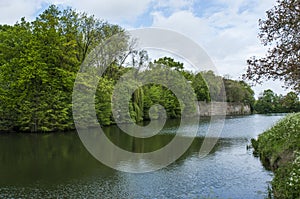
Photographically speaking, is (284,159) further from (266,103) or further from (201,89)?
(266,103)

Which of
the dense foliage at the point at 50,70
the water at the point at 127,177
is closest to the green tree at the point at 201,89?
the dense foliage at the point at 50,70

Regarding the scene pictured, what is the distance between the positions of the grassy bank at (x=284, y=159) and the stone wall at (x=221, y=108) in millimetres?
38827

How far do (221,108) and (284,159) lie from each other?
167 feet

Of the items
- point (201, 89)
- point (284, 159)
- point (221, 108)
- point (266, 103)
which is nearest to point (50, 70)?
point (284, 159)

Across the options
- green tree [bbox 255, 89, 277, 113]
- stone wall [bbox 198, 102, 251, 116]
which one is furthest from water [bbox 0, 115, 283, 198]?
green tree [bbox 255, 89, 277, 113]

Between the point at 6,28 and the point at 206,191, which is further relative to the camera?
the point at 6,28

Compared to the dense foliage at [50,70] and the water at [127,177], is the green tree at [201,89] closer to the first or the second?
the dense foliage at [50,70]

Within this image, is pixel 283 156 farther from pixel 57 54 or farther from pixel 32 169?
pixel 57 54

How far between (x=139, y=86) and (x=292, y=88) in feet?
96.3

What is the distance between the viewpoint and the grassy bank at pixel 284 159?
6.93 metres

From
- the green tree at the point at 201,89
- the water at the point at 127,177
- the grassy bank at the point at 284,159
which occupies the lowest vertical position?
the water at the point at 127,177

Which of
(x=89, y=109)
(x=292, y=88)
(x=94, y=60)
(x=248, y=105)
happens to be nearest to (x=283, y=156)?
(x=292, y=88)

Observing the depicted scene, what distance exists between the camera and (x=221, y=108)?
195 feet

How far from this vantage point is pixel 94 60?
101 ft
